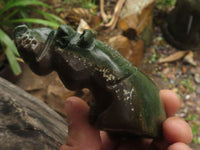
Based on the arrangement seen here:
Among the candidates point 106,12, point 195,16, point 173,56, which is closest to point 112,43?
point 106,12

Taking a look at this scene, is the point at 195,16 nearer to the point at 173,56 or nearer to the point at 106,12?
the point at 173,56

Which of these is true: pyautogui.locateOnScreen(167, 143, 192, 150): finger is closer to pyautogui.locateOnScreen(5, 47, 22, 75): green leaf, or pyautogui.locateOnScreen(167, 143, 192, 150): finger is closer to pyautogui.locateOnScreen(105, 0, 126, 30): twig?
pyautogui.locateOnScreen(5, 47, 22, 75): green leaf

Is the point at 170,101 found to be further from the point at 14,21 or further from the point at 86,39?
the point at 14,21

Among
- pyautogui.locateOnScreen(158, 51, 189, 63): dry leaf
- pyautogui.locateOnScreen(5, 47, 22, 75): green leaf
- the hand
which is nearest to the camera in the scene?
the hand

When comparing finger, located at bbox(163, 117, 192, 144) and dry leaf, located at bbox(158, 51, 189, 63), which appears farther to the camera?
dry leaf, located at bbox(158, 51, 189, 63)

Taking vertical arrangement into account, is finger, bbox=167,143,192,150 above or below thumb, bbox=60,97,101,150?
above

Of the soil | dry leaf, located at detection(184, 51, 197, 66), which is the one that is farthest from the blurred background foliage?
dry leaf, located at detection(184, 51, 197, 66)

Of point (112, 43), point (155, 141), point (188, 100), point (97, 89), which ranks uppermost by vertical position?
point (97, 89)
